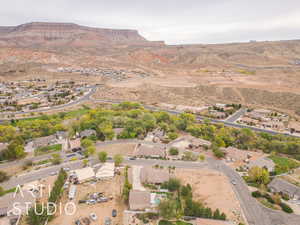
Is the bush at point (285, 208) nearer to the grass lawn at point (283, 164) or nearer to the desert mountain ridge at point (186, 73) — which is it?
the grass lawn at point (283, 164)

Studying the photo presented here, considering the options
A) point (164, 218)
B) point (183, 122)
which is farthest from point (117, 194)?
point (183, 122)

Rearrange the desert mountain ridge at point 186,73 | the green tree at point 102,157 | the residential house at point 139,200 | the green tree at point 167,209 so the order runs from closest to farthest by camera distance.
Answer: the green tree at point 167,209, the residential house at point 139,200, the green tree at point 102,157, the desert mountain ridge at point 186,73

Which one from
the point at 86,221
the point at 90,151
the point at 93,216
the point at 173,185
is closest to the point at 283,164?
the point at 173,185

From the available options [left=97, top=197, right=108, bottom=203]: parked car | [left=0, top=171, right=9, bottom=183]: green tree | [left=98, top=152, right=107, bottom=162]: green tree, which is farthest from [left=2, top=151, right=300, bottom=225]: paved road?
[left=97, top=197, right=108, bottom=203]: parked car

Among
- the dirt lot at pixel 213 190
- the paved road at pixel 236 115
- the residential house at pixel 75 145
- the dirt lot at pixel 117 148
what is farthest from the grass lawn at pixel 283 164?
the residential house at pixel 75 145

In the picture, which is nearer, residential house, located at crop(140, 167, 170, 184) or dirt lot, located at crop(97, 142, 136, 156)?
residential house, located at crop(140, 167, 170, 184)

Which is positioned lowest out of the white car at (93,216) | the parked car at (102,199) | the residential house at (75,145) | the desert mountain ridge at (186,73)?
the white car at (93,216)

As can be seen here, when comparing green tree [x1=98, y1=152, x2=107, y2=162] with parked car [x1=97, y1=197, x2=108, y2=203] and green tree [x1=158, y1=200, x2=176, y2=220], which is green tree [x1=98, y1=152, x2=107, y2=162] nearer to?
parked car [x1=97, y1=197, x2=108, y2=203]
